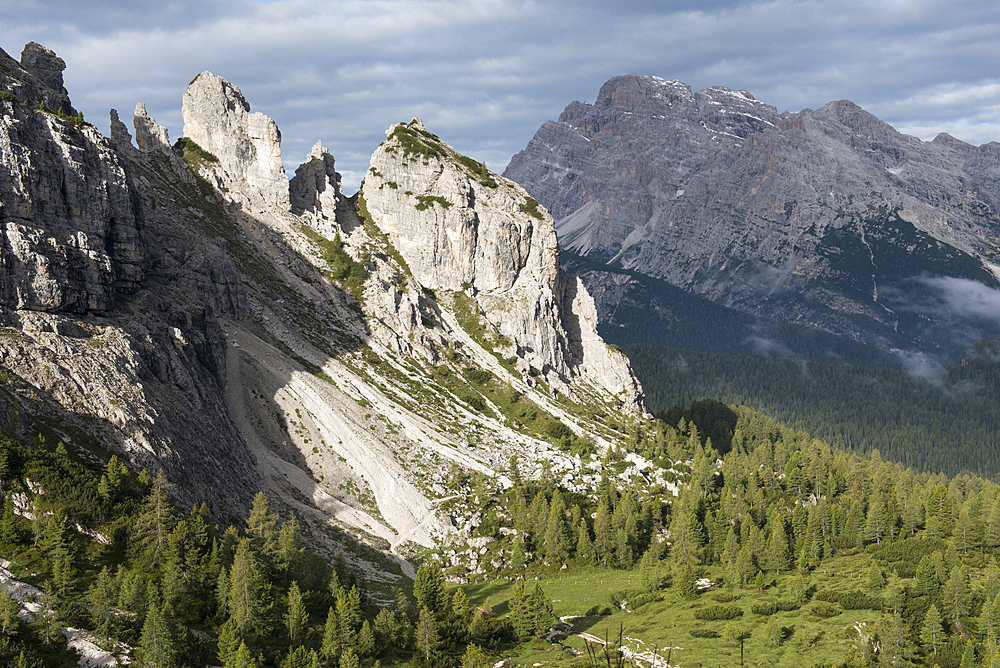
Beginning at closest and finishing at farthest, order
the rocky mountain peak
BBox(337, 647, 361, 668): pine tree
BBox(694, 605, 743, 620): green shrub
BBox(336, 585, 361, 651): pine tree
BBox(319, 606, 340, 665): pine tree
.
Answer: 1. BBox(337, 647, 361, 668): pine tree
2. BBox(319, 606, 340, 665): pine tree
3. BBox(336, 585, 361, 651): pine tree
4. BBox(694, 605, 743, 620): green shrub
5. the rocky mountain peak

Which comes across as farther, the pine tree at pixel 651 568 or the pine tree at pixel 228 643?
the pine tree at pixel 651 568

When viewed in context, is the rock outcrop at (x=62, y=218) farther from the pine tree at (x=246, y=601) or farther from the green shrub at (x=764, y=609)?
the green shrub at (x=764, y=609)

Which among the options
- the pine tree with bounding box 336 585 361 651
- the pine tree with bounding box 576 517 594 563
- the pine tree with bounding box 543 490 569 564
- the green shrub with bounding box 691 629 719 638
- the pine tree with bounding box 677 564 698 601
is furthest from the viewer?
the pine tree with bounding box 576 517 594 563

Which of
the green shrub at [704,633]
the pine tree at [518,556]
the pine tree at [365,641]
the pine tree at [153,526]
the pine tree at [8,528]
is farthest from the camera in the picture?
the pine tree at [518,556]

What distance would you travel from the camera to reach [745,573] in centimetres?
14600

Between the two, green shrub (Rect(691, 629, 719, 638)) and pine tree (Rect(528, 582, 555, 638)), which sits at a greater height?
pine tree (Rect(528, 582, 555, 638))

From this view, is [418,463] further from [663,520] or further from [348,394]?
[663,520]

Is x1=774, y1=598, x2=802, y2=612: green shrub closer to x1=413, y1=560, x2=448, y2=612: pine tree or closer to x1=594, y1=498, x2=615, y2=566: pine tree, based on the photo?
x1=594, y1=498, x2=615, y2=566: pine tree

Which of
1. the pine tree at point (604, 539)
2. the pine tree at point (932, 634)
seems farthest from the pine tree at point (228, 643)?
the pine tree at point (932, 634)

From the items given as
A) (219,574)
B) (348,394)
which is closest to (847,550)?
(348,394)

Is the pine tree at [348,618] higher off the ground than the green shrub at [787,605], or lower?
higher

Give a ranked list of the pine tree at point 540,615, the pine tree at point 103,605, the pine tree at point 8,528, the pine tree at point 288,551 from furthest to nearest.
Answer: the pine tree at point 540,615 → the pine tree at point 288,551 → the pine tree at point 8,528 → the pine tree at point 103,605

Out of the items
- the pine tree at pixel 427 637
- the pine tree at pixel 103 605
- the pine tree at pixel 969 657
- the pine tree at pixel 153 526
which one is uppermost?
the pine tree at pixel 153 526

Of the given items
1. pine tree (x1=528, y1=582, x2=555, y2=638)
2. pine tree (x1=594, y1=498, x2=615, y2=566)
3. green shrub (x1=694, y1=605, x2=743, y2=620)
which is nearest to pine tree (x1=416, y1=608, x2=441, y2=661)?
pine tree (x1=528, y1=582, x2=555, y2=638)
